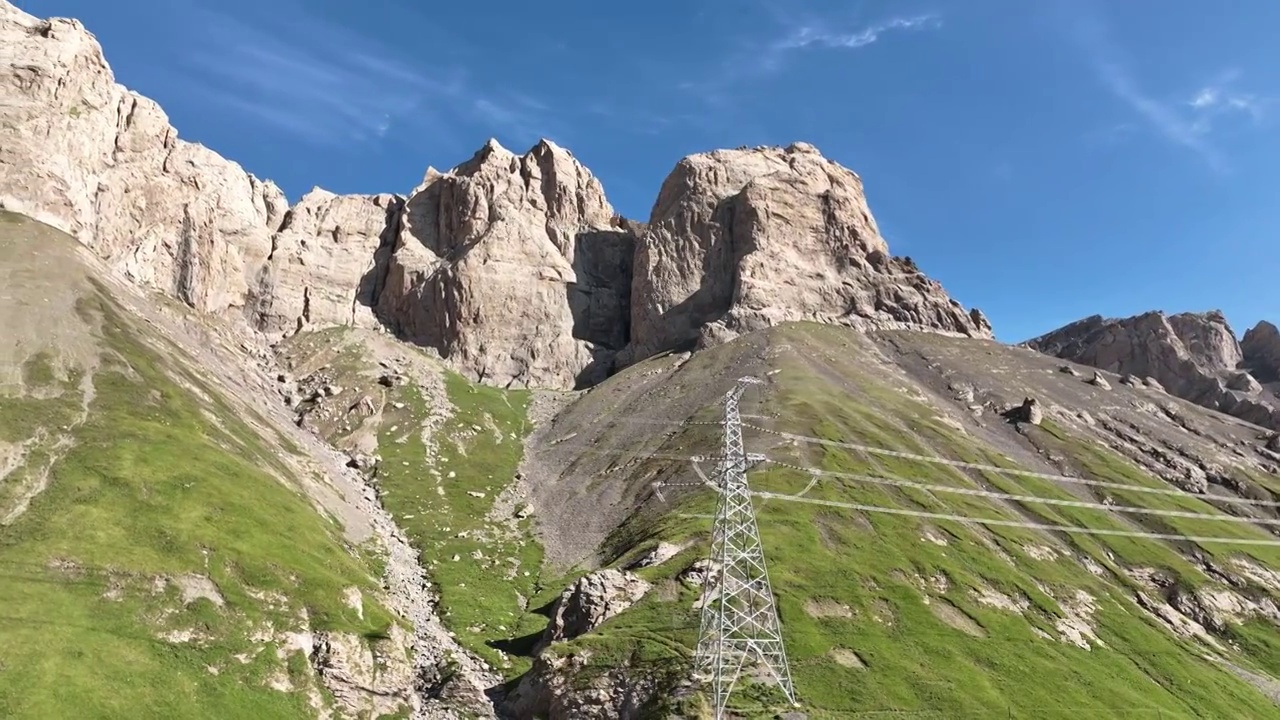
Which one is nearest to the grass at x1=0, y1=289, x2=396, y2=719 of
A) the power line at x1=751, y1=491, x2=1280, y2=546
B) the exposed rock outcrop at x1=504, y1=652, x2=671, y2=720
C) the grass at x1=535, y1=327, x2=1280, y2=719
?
the exposed rock outcrop at x1=504, y1=652, x2=671, y2=720

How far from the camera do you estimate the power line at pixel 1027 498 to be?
122312mm

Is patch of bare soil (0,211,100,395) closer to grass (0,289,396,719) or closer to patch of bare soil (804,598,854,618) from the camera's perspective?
grass (0,289,396,719)

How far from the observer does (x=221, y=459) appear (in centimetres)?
9631

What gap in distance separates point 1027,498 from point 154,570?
128357 mm

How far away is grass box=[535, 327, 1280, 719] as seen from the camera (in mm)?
70500

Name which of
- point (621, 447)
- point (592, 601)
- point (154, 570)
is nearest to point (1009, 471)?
point (621, 447)

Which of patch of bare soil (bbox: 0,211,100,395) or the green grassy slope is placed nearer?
the green grassy slope

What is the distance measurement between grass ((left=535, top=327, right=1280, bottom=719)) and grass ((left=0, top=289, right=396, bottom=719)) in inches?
1090

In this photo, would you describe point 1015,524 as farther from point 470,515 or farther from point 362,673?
point 362,673

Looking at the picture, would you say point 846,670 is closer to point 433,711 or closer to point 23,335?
point 433,711

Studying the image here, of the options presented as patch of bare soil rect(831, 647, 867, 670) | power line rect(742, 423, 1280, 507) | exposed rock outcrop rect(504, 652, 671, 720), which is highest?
power line rect(742, 423, 1280, 507)

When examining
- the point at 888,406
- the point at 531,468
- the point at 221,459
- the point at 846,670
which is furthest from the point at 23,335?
the point at 888,406

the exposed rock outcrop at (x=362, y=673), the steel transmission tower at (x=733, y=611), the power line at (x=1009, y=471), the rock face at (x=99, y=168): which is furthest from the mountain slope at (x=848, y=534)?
the rock face at (x=99, y=168)

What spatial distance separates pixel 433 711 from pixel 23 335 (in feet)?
270
